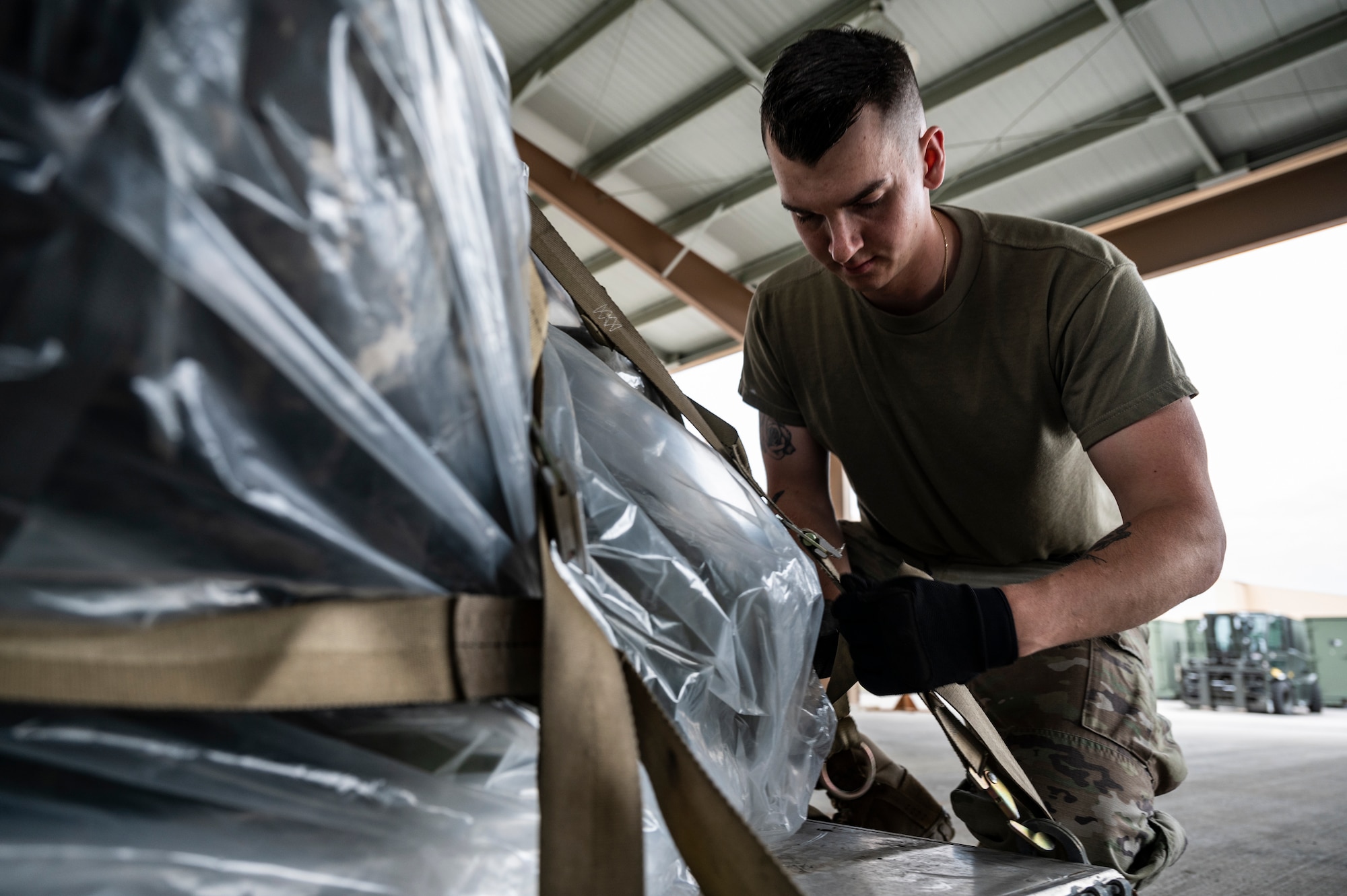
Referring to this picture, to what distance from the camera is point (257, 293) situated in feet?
1.03

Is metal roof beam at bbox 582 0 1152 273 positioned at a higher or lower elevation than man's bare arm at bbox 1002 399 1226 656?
higher

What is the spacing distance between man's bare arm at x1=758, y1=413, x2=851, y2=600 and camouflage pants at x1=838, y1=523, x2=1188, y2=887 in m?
0.27

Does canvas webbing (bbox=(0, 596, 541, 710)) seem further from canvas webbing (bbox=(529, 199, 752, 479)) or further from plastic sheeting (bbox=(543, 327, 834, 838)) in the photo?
canvas webbing (bbox=(529, 199, 752, 479))

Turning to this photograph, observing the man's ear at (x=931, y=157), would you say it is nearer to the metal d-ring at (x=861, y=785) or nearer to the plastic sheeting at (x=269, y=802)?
the metal d-ring at (x=861, y=785)

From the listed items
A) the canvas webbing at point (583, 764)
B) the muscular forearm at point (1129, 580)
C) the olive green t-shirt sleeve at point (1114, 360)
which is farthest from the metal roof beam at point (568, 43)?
the canvas webbing at point (583, 764)

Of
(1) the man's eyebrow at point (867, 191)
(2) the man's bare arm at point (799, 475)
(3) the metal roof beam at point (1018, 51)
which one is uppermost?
(3) the metal roof beam at point (1018, 51)

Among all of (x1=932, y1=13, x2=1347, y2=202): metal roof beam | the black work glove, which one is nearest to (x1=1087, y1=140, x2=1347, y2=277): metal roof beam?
(x1=932, y1=13, x2=1347, y2=202): metal roof beam

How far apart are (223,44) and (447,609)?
23 cm

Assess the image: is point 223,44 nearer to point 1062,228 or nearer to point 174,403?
point 174,403

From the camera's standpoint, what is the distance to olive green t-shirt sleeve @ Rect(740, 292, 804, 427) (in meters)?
1.61

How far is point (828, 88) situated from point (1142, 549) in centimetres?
72

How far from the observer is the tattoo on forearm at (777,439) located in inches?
63.2

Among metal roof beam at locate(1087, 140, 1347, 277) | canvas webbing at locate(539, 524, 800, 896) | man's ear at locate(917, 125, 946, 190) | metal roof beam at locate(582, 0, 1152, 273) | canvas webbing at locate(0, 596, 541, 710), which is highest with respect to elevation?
metal roof beam at locate(582, 0, 1152, 273)

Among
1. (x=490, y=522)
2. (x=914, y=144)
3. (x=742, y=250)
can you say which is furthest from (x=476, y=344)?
(x=742, y=250)
